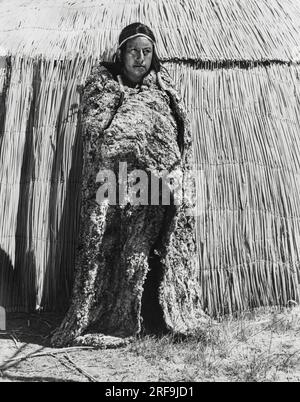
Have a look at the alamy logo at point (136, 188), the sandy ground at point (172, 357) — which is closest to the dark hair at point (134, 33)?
the alamy logo at point (136, 188)

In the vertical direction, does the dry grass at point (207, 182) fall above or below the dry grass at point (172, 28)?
below

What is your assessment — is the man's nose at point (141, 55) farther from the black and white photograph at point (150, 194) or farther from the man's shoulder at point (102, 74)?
the man's shoulder at point (102, 74)

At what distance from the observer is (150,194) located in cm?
341

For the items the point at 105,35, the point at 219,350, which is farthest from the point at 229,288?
the point at 105,35

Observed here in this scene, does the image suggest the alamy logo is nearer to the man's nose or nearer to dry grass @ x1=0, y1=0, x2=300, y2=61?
the man's nose

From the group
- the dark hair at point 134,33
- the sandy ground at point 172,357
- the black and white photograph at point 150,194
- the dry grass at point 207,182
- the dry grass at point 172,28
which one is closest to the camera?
the sandy ground at point 172,357

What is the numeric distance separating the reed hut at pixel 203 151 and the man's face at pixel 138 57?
577 mm

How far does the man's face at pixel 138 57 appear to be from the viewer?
358cm

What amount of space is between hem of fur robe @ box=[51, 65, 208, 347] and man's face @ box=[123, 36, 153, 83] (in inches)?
5.8

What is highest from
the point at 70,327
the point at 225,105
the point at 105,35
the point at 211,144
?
the point at 105,35

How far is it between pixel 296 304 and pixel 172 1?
259 cm

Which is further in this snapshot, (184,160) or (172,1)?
(172,1)

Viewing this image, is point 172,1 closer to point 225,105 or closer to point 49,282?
point 225,105
